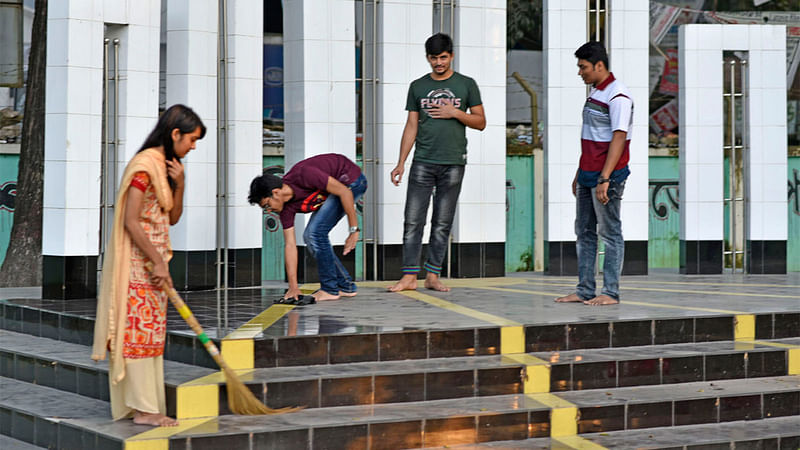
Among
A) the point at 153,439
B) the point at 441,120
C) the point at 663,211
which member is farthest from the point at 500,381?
the point at 663,211

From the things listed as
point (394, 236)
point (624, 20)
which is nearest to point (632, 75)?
point (624, 20)

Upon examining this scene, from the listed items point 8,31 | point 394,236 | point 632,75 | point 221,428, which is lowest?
point 221,428

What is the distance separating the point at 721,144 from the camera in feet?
38.1

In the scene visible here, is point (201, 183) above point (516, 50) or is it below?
below

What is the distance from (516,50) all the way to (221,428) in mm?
16371

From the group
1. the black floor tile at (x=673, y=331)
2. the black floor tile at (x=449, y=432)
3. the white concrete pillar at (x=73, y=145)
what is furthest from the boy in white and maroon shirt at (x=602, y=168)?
the white concrete pillar at (x=73, y=145)

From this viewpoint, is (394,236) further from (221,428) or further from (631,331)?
(221,428)

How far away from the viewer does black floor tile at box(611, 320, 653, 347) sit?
22.5 ft

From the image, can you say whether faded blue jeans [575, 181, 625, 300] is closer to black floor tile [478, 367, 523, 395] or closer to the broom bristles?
black floor tile [478, 367, 523, 395]

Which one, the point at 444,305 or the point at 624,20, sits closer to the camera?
the point at 444,305

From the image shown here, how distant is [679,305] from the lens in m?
7.86

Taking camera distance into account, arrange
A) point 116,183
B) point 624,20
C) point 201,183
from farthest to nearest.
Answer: point 624,20, point 201,183, point 116,183

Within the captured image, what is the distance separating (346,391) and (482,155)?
5.60m

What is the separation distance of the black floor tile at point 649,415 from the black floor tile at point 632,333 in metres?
0.92
